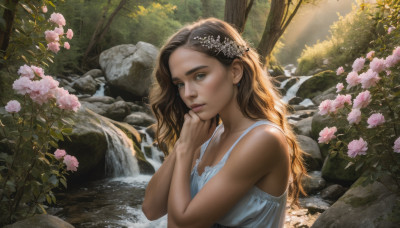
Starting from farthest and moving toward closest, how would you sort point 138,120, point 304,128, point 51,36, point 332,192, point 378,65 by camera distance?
point 138,120
point 304,128
point 332,192
point 51,36
point 378,65

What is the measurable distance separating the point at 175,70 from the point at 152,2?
19.6 metres

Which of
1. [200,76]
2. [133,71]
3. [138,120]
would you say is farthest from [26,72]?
[133,71]

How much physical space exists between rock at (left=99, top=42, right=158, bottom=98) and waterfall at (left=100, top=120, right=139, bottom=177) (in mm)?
5908

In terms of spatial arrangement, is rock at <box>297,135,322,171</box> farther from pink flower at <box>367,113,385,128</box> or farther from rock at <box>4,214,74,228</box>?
rock at <box>4,214,74,228</box>

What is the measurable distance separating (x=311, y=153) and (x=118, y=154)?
432 cm

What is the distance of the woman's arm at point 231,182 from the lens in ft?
5.83

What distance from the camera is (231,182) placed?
1.79 m

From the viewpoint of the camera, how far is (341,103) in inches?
137

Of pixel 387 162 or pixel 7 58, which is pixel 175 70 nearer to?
pixel 7 58

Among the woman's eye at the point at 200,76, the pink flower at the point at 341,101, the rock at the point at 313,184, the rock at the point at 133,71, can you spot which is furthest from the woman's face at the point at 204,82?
the rock at the point at 133,71

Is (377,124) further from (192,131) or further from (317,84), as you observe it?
(317,84)

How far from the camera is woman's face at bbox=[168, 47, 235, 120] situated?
2107 mm

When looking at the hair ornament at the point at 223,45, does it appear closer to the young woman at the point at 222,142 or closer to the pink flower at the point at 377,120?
the young woman at the point at 222,142

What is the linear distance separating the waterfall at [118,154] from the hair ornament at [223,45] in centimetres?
556
